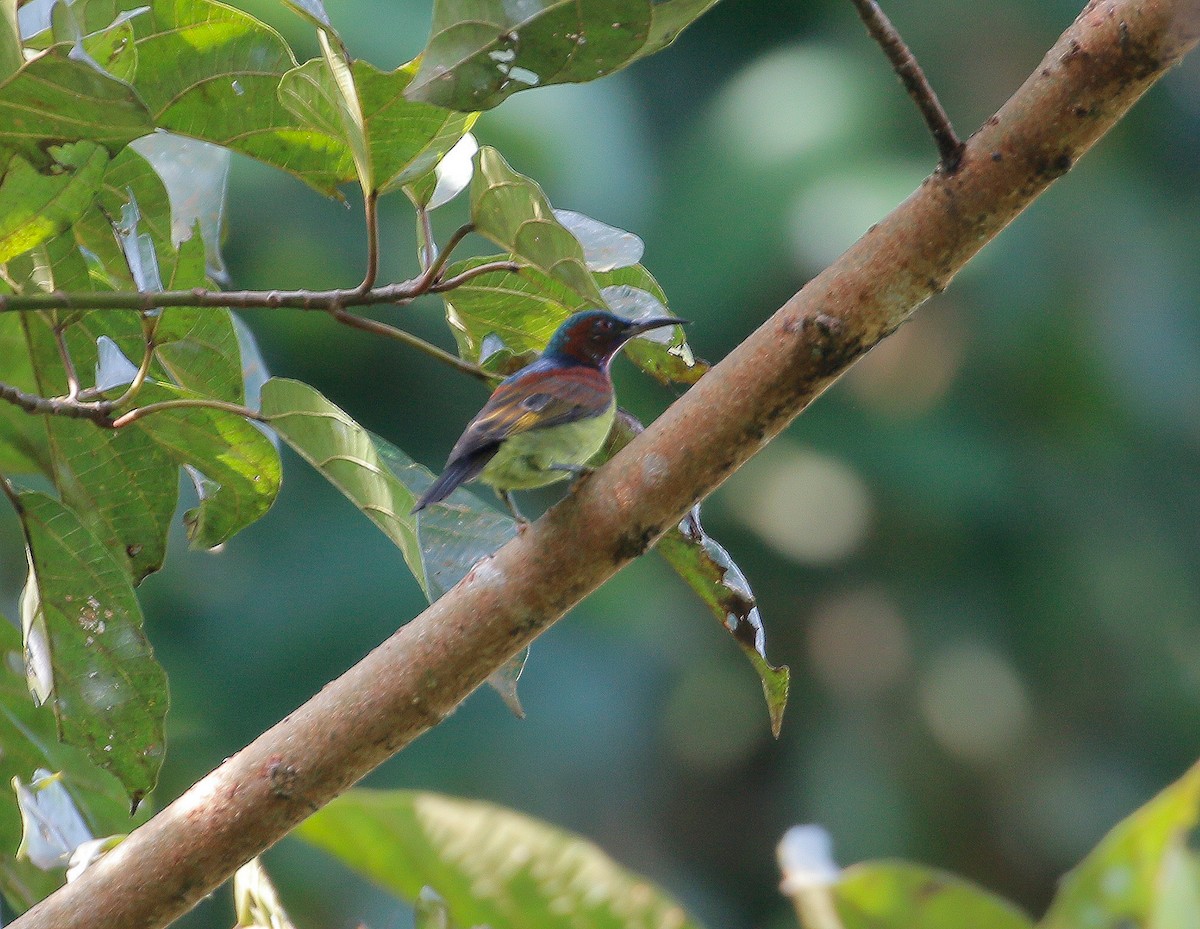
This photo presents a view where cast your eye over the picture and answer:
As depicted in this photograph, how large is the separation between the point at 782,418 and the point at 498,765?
639cm

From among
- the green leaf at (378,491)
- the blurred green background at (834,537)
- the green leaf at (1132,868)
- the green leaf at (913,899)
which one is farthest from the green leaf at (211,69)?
the blurred green background at (834,537)

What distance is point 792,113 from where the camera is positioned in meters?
9.37

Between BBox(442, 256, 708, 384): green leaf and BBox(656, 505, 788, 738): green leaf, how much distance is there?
372 mm

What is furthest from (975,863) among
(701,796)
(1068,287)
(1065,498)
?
(1068,287)

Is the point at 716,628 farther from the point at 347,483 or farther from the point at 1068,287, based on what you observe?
the point at 347,483

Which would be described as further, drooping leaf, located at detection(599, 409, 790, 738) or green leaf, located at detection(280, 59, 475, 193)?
drooping leaf, located at detection(599, 409, 790, 738)

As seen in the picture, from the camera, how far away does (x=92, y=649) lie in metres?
2.08

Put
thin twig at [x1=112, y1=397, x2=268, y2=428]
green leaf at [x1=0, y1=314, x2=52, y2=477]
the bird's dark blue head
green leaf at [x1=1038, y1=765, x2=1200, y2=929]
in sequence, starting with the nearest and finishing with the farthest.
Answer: green leaf at [x1=1038, y1=765, x2=1200, y2=929]
thin twig at [x1=112, y1=397, x2=268, y2=428]
the bird's dark blue head
green leaf at [x1=0, y1=314, x2=52, y2=477]

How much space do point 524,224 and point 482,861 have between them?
0.86m

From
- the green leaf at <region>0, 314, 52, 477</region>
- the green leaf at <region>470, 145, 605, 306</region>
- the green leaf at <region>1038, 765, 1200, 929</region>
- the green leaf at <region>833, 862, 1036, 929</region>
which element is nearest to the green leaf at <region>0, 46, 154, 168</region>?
the green leaf at <region>470, 145, 605, 306</region>

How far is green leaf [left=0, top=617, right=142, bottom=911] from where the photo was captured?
2.33 meters

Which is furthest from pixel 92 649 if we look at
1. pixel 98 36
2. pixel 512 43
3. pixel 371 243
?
pixel 512 43

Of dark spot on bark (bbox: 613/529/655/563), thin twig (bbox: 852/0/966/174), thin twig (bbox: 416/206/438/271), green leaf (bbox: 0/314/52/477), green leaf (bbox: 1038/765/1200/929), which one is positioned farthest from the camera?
green leaf (bbox: 0/314/52/477)

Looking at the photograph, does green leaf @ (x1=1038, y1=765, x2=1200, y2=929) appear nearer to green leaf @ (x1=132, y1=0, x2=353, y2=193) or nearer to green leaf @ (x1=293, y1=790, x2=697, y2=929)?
green leaf @ (x1=293, y1=790, x2=697, y2=929)
